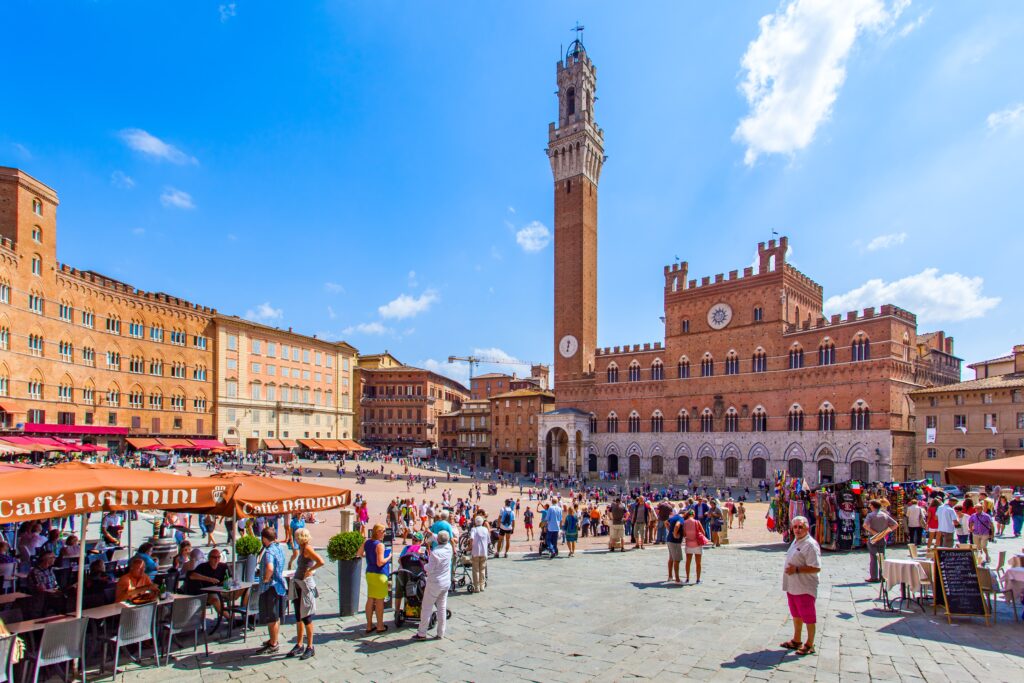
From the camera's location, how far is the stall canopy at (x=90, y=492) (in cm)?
589

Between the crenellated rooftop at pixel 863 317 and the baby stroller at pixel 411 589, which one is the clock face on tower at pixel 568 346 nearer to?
the crenellated rooftop at pixel 863 317

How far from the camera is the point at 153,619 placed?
705 cm

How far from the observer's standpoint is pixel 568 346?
58.6 metres

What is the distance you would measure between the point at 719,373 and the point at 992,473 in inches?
1648

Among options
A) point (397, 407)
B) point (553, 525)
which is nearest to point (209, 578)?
point (553, 525)

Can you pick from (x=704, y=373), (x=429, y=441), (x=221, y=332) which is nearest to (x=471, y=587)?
(x=704, y=373)

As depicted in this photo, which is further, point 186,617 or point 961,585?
point 961,585

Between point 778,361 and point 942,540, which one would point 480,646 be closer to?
point 942,540

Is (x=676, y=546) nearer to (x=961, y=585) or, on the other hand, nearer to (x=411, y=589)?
(x=961, y=585)

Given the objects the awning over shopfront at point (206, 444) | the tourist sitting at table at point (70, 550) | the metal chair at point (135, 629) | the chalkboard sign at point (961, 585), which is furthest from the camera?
the awning over shopfront at point (206, 444)

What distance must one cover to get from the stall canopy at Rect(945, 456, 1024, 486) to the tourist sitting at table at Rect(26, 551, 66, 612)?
11.6 metres

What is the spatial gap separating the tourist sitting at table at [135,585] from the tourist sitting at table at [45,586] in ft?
2.54

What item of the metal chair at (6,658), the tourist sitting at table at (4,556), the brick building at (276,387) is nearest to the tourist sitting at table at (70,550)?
the tourist sitting at table at (4,556)

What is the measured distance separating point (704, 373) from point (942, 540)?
38.5 meters
